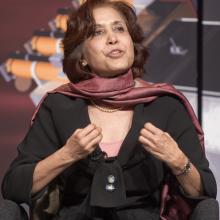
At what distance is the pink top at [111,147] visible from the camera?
1.67 m

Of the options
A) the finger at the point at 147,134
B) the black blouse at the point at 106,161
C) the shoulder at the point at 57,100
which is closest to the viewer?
the finger at the point at 147,134

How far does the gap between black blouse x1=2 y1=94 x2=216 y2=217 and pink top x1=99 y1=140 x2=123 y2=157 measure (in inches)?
0.8

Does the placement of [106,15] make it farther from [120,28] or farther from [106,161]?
[106,161]

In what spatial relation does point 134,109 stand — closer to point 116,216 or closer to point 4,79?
point 116,216

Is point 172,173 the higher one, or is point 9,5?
point 9,5

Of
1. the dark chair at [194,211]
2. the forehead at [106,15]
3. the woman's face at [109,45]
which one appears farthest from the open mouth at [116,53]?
the dark chair at [194,211]

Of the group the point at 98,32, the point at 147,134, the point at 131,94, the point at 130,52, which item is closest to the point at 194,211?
the point at 147,134

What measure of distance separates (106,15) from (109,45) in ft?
0.36

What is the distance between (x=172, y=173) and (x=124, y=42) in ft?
1.35

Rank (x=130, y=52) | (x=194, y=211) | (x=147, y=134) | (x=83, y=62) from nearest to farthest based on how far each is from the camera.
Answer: (x=147, y=134) < (x=194, y=211) < (x=130, y=52) < (x=83, y=62)

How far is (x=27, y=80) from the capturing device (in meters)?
2.67

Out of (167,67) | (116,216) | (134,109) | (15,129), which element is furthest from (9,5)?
(116,216)

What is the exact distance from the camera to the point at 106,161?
Answer: 1.64 meters

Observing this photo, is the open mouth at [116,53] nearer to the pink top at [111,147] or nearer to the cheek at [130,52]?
the cheek at [130,52]
